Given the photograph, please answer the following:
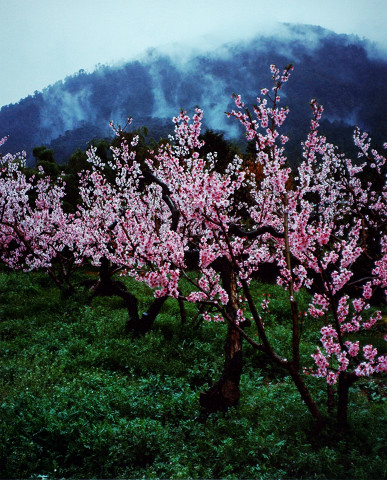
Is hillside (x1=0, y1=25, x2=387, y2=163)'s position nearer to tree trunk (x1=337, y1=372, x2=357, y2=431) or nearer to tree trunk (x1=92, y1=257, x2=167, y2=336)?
tree trunk (x1=92, y1=257, x2=167, y2=336)

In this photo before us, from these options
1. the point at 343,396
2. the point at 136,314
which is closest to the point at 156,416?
the point at 343,396

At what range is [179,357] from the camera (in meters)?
7.36

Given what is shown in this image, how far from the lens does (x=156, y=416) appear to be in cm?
514

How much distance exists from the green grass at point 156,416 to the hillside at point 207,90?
1042 inches

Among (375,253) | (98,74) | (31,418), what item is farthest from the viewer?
(98,74)

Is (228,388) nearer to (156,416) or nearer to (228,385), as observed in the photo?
(228,385)

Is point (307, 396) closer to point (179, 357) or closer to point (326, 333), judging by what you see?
point (326, 333)

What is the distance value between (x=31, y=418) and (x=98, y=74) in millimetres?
150753

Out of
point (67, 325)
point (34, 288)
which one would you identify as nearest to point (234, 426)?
point (67, 325)

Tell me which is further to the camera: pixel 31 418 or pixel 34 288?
pixel 34 288

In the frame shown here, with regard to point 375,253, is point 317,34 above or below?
above

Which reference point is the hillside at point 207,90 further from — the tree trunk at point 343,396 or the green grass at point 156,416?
the tree trunk at point 343,396

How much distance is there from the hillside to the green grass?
26.5 metres

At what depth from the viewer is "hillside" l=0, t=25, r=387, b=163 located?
56.0m
